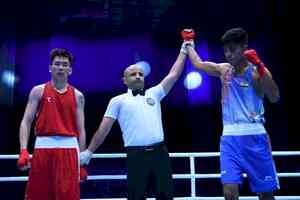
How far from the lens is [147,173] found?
404 centimetres

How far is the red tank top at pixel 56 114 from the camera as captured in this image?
3900 millimetres

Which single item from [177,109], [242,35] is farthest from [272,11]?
[242,35]

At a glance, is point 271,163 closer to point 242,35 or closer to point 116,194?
point 242,35

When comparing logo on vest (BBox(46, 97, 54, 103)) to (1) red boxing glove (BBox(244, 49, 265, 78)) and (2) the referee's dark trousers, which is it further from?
(1) red boxing glove (BBox(244, 49, 265, 78))

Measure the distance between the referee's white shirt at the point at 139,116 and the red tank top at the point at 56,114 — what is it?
47 centimetres

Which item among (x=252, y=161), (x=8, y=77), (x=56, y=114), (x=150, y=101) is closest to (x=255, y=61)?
(x=252, y=161)

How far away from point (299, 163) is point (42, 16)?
6.05m

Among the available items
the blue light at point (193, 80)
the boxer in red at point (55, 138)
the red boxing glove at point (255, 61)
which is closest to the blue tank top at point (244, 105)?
the red boxing glove at point (255, 61)

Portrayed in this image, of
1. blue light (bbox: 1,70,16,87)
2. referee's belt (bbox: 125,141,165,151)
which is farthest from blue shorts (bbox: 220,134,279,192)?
blue light (bbox: 1,70,16,87)

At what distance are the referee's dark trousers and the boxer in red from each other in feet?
1.54

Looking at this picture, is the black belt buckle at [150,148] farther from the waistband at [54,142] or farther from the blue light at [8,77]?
the blue light at [8,77]

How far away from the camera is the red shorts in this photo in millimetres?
3754

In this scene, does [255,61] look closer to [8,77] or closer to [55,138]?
[55,138]

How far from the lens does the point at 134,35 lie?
9.13 meters
